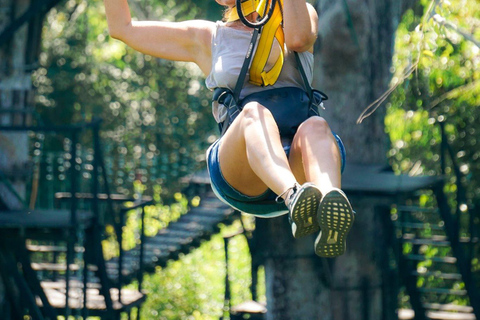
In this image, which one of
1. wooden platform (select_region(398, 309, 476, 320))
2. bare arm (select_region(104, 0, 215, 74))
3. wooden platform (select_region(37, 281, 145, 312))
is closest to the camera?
bare arm (select_region(104, 0, 215, 74))

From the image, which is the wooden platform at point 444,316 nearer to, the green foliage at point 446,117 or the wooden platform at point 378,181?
the green foliage at point 446,117

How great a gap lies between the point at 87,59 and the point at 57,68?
2.54 feet

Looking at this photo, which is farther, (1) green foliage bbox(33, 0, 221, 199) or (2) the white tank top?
(1) green foliage bbox(33, 0, 221, 199)

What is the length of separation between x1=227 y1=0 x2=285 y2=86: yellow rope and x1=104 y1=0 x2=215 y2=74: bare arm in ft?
1.27

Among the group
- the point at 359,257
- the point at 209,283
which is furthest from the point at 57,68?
the point at 359,257

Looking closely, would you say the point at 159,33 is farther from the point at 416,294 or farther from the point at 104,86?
the point at 104,86

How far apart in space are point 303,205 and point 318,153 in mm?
275

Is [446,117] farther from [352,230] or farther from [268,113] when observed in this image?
[268,113]

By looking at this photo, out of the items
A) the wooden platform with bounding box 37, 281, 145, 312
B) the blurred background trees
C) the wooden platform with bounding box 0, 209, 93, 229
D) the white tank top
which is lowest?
the wooden platform with bounding box 37, 281, 145, 312

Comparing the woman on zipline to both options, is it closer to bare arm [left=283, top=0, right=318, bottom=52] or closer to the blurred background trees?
bare arm [left=283, top=0, right=318, bottom=52]

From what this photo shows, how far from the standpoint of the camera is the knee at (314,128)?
3.55m

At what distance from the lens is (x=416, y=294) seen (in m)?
8.48

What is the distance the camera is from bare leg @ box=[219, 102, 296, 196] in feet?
11.1

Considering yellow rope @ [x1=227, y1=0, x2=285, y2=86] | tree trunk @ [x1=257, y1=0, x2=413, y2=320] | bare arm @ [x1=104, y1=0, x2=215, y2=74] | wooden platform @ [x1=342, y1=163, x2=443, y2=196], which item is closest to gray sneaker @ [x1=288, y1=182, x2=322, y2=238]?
yellow rope @ [x1=227, y1=0, x2=285, y2=86]
